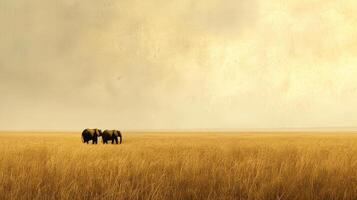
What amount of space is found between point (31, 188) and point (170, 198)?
2.21m

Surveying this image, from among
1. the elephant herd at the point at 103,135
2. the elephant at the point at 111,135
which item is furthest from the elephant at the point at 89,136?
the elephant at the point at 111,135

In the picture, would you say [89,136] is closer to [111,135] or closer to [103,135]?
[103,135]

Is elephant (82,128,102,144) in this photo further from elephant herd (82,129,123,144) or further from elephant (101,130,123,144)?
elephant (101,130,123,144)

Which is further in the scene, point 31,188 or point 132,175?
point 132,175

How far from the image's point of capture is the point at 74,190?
5.64 metres

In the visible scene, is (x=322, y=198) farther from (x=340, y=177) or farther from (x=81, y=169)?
(x=81, y=169)

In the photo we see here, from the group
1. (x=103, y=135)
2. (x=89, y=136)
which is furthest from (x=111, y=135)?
(x=89, y=136)

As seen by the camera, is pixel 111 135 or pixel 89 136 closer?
pixel 111 135

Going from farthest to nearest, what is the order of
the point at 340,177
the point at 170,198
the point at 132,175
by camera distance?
the point at 132,175
the point at 340,177
the point at 170,198

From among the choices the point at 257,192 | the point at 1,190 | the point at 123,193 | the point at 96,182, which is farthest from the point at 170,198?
the point at 1,190

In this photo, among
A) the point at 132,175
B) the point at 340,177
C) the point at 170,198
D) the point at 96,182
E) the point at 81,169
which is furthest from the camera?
the point at 81,169

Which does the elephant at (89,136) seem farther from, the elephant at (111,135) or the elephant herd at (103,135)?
the elephant at (111,135)

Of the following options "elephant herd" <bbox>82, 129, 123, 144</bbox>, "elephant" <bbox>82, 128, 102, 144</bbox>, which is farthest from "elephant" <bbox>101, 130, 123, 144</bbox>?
"elephant" <bbox>82, 128, 102, 144</bbox>

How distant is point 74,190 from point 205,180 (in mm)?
2220
